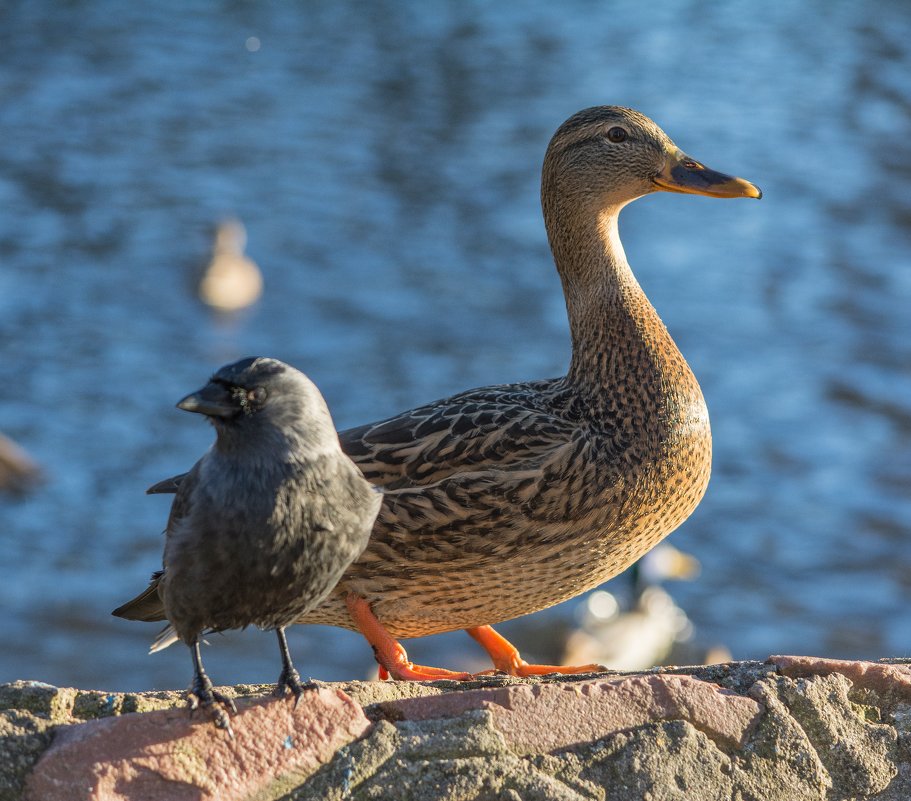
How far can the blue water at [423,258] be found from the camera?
9.06 metres

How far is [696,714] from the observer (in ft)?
10.9

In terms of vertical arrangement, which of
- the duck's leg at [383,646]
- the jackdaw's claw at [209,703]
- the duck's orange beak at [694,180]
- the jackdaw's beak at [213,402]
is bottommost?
the jackdaw's claw at [209,703]

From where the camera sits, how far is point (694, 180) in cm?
480

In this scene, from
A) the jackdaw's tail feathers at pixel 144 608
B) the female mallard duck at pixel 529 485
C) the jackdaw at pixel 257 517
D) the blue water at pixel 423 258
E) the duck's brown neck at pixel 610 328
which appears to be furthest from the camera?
the blue water at pixel 423 258

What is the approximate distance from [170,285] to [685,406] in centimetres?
831

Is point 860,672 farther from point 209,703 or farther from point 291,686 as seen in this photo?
point 209,703

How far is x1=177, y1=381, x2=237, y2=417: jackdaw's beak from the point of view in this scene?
9.85 ft

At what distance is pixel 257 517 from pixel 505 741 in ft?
2.40

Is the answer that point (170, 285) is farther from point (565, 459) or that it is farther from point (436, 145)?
point (565, 459)

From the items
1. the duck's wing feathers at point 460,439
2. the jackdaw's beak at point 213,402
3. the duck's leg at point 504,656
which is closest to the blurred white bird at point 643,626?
the duck's leg at point 504,656

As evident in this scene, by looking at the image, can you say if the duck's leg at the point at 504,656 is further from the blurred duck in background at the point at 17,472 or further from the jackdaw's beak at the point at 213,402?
the blurred duck in background at the point at 17,472

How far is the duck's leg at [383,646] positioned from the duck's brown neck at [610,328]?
96cm

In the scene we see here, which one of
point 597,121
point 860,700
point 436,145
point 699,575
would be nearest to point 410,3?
point 436,145

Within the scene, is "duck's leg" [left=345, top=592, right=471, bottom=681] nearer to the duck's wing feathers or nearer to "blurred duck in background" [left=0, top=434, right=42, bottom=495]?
the duck's wing feathers
